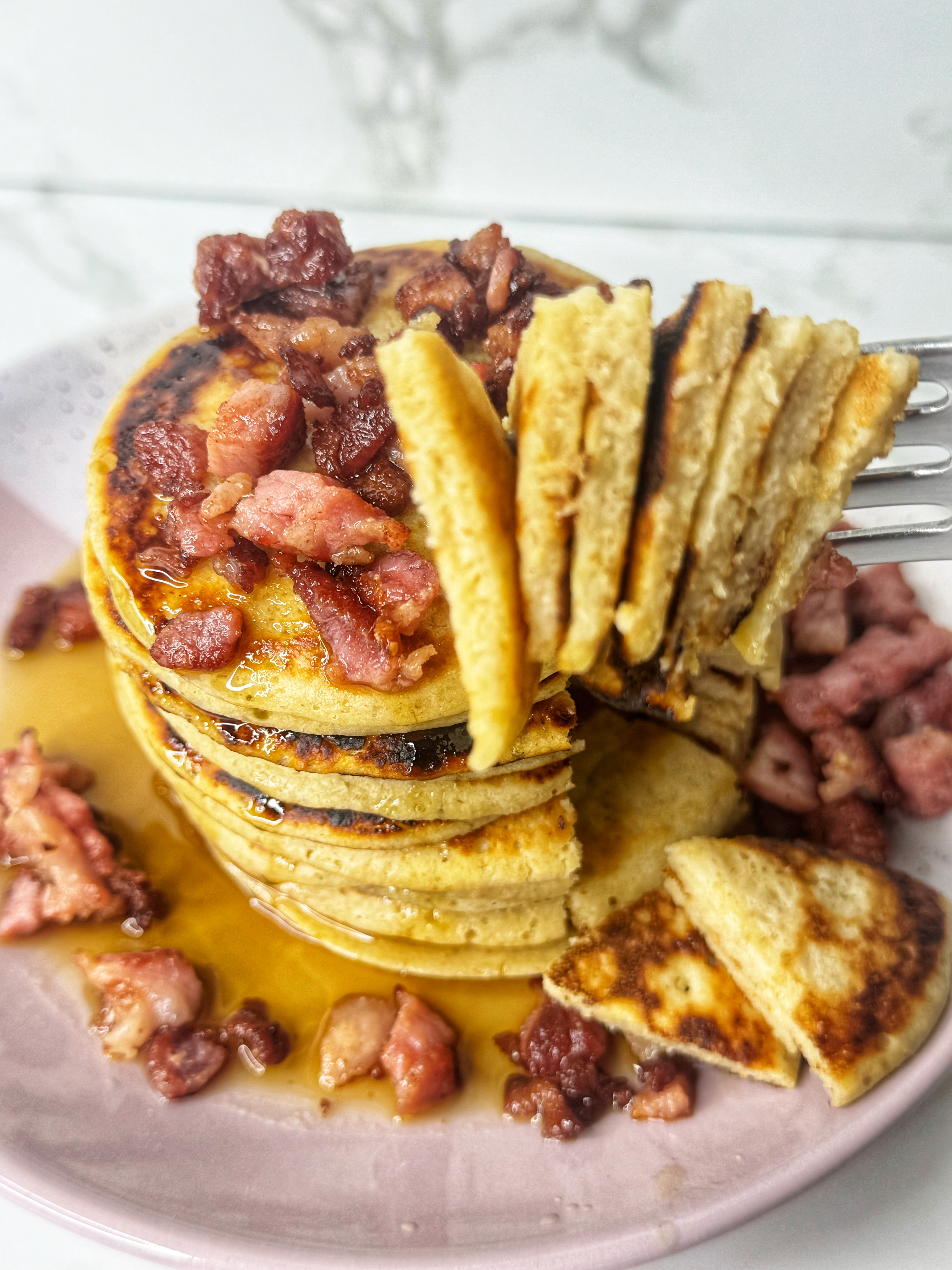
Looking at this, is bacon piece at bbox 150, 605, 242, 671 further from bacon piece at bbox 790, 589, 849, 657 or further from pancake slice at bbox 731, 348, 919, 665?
bacon piece at bbox 790, 589, 849, 657

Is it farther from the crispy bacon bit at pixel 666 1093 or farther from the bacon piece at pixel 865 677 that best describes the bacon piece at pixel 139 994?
the bacon piece at pixel 865 677

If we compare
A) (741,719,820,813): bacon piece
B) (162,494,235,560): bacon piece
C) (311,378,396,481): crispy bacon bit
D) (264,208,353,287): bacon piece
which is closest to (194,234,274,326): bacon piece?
(264,208,353,287): bacon piece

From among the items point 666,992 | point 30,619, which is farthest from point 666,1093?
point 30,619

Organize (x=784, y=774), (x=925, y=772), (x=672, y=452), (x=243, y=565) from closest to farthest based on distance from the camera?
(x=672, y=452) → (x=243, y=565) → (x=925, y=772) → (x=784, y=774)

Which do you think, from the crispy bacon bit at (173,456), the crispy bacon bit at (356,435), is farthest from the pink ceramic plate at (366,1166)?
the crispy bacon bit at (356,435)

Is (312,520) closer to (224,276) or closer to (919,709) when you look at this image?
(224,276)
